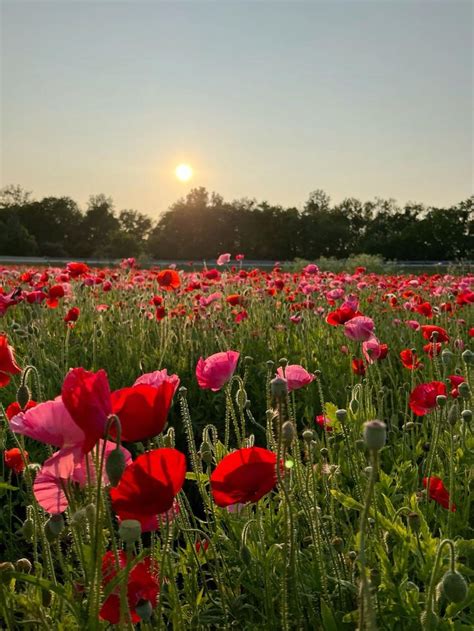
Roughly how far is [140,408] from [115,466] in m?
0.10

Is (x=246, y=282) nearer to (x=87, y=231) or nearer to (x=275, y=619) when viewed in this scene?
(x=275, y=619)

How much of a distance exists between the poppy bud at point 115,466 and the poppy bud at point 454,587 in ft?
1.61

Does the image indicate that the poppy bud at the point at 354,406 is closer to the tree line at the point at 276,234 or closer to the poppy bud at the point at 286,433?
the poppy bud at the point at 286,433

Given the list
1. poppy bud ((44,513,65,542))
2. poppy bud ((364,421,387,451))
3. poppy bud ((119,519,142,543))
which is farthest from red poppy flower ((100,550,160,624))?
poppy bud ((364,421,387,451))

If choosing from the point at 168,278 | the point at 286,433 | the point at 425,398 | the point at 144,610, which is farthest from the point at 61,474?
the point at 168,278

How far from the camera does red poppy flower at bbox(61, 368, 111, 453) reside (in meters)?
0.88

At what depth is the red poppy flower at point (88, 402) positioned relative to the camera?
0.88 metres

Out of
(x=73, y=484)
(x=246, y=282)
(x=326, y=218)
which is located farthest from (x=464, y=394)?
(x=326, y=218)

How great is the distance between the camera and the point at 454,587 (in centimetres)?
90

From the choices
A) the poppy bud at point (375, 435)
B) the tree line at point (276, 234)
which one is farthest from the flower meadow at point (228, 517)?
the tree line at point (276, 234)

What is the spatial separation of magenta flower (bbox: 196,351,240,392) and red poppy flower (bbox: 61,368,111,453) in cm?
68

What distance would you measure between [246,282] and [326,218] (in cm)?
3274

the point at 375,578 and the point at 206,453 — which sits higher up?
the point at 206,453

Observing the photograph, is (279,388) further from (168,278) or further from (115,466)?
(168,278)
